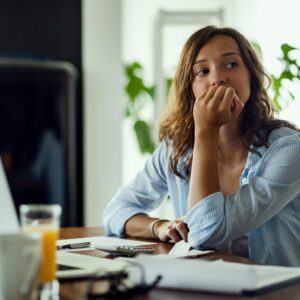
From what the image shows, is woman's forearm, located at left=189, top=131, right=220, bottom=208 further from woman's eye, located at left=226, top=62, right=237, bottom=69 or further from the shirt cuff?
woman's eye, located at left=226, top=62, right=237, bottom=69

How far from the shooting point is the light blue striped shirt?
1588 mm

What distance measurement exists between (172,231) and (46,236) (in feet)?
2.43

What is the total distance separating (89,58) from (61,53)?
185 mm

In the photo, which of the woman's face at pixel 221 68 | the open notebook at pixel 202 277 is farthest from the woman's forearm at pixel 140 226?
the open notebook at pixel 202 277

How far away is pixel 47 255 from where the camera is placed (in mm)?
1021

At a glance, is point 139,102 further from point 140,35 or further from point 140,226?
point 140,226

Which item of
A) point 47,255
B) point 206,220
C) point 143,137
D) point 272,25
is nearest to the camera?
point 47,255

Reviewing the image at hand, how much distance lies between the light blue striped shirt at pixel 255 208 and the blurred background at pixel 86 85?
4.41 feet

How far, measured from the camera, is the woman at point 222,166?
5.31ft

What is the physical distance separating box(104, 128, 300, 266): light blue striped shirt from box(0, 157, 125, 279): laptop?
0.33m

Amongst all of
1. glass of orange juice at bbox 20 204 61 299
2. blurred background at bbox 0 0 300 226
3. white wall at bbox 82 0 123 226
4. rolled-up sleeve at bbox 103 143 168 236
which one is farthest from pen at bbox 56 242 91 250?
white wall at bbox 82 0 123 226

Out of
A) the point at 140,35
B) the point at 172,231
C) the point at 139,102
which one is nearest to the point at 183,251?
the point at 172,231

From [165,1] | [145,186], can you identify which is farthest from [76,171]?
[145,186]

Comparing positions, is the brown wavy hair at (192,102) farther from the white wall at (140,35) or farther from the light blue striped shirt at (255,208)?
the white wall at (140,35)
